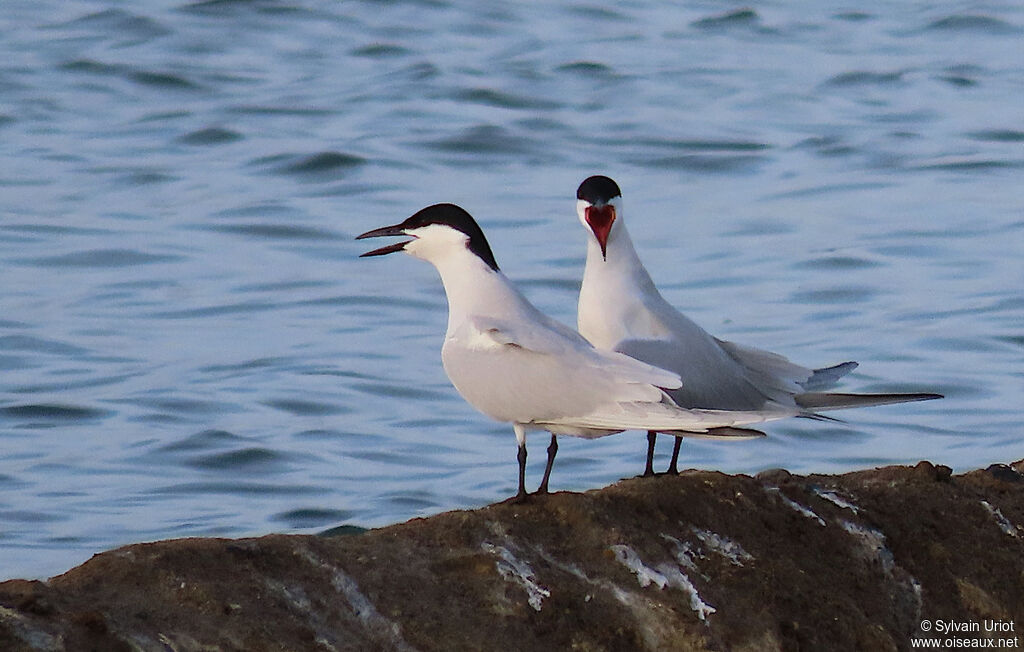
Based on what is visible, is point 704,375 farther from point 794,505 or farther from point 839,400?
point 794,505

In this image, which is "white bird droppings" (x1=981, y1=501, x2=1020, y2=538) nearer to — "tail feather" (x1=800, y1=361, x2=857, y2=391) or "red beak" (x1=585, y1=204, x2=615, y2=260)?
"tail feather" (x1=800, y1=361, x2=857, y2=391)

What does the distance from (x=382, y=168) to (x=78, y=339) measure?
14.1 feet

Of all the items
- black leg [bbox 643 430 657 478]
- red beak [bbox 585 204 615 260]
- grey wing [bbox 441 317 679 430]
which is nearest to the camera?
grey wing [bbox 441 317 679 430]

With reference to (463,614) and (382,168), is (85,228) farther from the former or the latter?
(463,614)

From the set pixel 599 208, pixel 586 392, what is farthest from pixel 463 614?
pixel 599 208

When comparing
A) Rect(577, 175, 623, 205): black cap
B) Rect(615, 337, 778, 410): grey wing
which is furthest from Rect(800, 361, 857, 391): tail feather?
Rect(577, 175, 623, 205): black cap

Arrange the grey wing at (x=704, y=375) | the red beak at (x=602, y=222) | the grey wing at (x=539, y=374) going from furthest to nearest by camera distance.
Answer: the red beak at (x=602, y=222)
the grey wing at (x=704, y=375)
the grey wing at (x=539, y=374)

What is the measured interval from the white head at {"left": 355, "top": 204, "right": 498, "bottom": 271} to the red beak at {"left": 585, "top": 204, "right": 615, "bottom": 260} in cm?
41

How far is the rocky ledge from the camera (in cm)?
382

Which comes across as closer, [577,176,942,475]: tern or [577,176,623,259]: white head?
[577,176,942,475]: tern

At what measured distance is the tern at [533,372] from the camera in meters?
4.89

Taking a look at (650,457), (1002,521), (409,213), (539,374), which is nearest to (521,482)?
(539,374)

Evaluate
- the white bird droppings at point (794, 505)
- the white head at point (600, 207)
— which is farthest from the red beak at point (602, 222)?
the white bird droppings at point (794, 505)

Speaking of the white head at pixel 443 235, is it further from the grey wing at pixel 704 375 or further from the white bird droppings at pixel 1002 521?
the white bird droppings at pixel 1002 521
